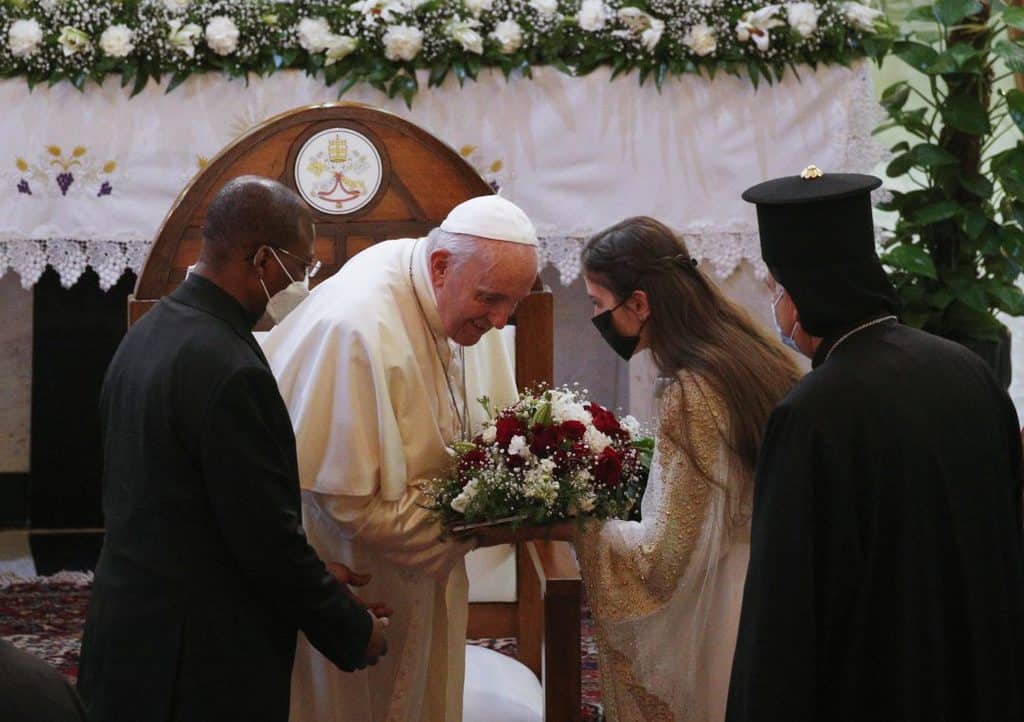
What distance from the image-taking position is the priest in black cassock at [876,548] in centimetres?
247

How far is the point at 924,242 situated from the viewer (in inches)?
252

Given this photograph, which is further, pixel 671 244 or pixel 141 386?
pixel 671 244

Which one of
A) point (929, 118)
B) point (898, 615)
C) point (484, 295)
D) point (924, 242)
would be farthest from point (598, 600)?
point (929, 118)

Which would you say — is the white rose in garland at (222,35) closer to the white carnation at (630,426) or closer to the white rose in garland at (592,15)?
the white rose in garland at (592,15)

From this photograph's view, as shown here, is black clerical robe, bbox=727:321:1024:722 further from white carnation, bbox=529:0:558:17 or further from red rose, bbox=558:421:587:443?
white carnation, bbox=529:0:558:17

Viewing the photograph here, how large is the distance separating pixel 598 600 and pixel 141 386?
1.27 m

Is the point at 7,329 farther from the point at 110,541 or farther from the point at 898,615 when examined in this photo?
the point at 898,615

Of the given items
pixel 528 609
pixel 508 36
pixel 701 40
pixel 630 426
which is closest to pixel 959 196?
pixel 701 40

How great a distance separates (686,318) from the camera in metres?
3.44

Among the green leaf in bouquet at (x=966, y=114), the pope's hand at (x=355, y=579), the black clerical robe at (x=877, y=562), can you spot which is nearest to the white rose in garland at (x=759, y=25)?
the green leaf in bouquet at (x=966, y=114)

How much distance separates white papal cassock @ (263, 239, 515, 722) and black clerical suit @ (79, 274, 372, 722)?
0.59m

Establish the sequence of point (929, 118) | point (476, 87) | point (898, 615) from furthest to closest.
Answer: point (929, 118) → point (476, 87) → point (898, 615)

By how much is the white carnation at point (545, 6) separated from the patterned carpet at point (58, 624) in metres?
2.54

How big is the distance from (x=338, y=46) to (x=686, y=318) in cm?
291
